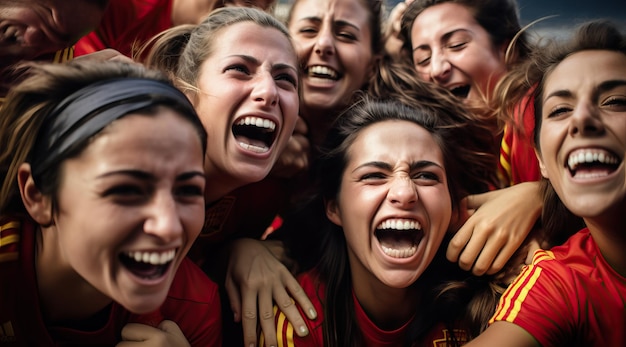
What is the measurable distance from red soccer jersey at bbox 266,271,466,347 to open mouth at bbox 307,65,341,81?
48cm

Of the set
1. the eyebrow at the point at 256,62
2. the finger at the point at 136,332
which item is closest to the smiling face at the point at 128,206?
the finger at the point at 136,332

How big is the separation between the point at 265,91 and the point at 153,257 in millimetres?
389

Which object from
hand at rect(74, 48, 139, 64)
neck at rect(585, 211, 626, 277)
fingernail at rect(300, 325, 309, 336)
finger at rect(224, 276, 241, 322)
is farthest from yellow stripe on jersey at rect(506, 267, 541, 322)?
hand at rect(74, 48, 139, 64)

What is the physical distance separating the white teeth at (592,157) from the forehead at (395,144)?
27 centimetres

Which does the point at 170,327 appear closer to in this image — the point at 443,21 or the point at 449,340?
the point at 449,340

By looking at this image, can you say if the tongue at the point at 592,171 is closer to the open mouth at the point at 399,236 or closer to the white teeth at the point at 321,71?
the open mouth at the point at 399,236

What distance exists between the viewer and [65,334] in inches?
34.7

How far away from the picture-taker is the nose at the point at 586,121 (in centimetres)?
92

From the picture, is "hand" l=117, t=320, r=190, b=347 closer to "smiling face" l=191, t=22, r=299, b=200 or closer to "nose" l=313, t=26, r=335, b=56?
"smiling face" l=191, t=22, r=299, b=200

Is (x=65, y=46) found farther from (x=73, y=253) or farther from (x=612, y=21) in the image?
(x=612, y=21)

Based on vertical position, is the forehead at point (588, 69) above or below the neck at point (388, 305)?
above

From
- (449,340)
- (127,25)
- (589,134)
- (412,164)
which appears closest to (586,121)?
(589,134)

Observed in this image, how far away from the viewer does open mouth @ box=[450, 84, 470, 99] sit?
4.73ft

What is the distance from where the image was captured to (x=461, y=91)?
57.6 inches
